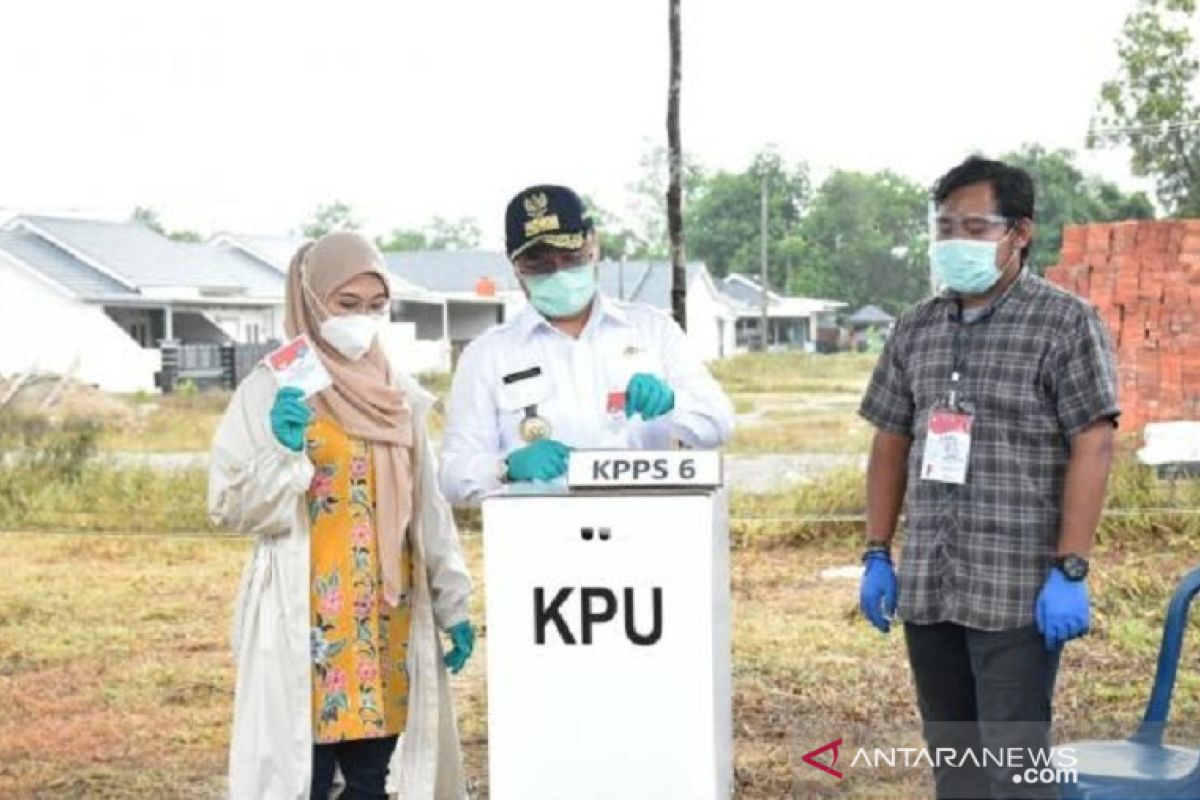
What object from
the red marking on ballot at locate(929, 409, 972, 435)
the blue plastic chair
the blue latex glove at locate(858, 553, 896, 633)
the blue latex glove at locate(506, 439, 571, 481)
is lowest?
the blue plastic chair

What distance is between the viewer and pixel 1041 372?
2500 millimetres

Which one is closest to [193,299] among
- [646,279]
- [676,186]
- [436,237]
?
[436,237]

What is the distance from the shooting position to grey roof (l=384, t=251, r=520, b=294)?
5.57m

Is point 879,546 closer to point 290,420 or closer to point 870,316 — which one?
point 290,420

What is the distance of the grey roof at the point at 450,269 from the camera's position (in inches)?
219

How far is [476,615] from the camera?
579 cm

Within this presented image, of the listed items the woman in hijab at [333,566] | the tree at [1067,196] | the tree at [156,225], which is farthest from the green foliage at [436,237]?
the woman in hijab at [333,566]

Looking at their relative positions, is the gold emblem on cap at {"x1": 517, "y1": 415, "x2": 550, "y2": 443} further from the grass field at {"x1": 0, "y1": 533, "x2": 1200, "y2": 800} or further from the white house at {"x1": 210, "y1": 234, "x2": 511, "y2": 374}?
the white house at {"x1": 210, "y1": 234, "x2": 511, "y2": 374}

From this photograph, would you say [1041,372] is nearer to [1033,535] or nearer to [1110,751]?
[1033,535]

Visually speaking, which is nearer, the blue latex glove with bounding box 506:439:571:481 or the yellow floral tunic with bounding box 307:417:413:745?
the blue latex glove with bounding box 506:439:571:481

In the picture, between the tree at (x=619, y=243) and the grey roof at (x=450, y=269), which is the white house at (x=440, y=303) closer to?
the grey roof at (x=450, y=269)

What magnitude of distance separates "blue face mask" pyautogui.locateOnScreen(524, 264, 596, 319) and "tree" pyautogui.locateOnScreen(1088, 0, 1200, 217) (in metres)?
3.05

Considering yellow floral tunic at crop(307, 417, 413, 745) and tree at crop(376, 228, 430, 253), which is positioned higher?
tree at crop(376, 228, 430, 253)

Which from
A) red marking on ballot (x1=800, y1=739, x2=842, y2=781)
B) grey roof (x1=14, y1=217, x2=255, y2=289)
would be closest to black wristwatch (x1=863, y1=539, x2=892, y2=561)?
red marking on ballot (x1=800, y1=739, x2=842, y2=781)
